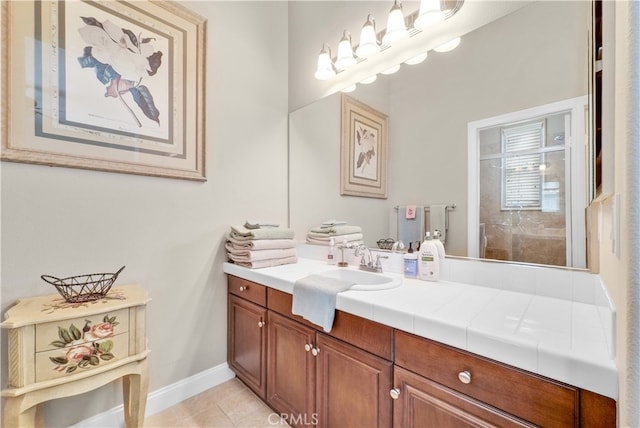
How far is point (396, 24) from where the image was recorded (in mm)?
1516

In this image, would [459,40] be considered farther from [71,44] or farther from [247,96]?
[71,44]

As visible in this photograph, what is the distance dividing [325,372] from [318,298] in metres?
0.34

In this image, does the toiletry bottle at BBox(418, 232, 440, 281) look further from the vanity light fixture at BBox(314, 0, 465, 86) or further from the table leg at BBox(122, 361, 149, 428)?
the table leg at BBox(122, 361, 149, 428)

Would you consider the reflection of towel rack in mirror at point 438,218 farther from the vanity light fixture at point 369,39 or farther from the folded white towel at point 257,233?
the vanity light fixture at point 369,39

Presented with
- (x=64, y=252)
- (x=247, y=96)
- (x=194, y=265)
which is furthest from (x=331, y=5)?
(x=64, y=252)

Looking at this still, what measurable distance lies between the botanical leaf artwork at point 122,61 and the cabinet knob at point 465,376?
6.17ft

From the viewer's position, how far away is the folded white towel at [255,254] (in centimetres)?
169

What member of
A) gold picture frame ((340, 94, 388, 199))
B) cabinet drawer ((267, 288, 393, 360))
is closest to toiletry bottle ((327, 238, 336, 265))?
gold picture frame ((340, 94, 388, 199))

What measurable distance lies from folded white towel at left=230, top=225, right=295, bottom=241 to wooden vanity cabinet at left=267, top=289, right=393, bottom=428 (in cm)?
39

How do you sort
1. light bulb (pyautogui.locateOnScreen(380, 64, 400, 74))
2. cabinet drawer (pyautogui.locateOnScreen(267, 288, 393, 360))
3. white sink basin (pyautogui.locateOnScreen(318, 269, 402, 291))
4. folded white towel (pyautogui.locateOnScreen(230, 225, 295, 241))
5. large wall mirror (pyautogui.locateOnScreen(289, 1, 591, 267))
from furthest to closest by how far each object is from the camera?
1. folded white towel (pyautogui.locateOnScreen(230, 225, 295, 241))
2. light bulb (pyautogui.locateOnScreen(380, 64, 400, 74))
3. white sink basin (pyautogui.locateOnScreen(318, 269, 402, 291))
4. large wall mirror (pyautogui.locateOnScreen(289, 1, 591, 267))
5. cabinet drawer (pyautogui.locateOnScreen(267, 288, 393, 360))

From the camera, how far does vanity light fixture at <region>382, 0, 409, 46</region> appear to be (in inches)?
59.4

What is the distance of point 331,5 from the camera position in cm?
194

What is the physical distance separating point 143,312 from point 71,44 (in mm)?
1340

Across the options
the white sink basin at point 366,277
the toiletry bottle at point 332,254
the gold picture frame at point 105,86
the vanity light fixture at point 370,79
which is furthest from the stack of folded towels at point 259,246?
the vanity light fixture at point 370,79
